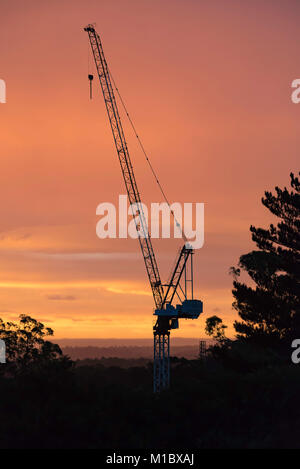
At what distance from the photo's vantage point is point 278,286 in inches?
4532

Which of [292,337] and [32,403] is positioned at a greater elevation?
[292,337]

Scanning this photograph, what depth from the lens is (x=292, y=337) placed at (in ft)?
373

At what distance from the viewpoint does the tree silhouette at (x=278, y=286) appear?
113875 millimetres

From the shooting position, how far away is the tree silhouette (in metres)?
114

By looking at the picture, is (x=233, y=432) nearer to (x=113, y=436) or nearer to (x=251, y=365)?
(x=113, y=436)
